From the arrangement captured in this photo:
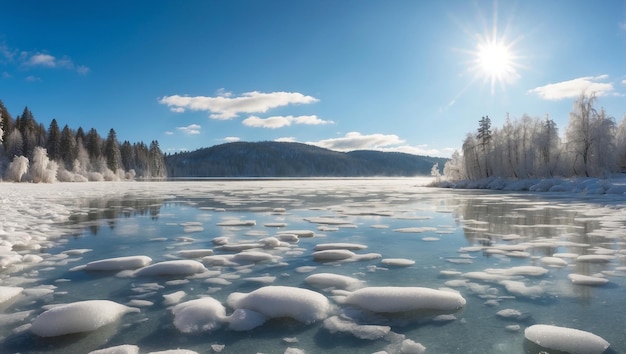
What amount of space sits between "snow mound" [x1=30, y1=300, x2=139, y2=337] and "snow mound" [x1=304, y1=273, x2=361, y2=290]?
2.24m

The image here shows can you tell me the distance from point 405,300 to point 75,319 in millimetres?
3238

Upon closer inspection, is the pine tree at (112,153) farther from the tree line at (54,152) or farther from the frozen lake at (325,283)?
the frozen lake at (325,283)

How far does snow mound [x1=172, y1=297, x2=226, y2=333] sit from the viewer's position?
128 inches

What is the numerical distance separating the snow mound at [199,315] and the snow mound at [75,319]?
24.3 inches

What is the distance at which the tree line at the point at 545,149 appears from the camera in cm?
3584

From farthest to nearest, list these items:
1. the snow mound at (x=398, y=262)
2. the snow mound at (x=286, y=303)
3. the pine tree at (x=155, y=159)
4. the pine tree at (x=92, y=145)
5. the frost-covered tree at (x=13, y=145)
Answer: the pine tree at (x=155, y=159), the pine tree at (x=92, y=145), the frost-covered tree at (x=13, y=145), the snow mound at (x=398, y=262), the snow mound at (x=286, y=303)

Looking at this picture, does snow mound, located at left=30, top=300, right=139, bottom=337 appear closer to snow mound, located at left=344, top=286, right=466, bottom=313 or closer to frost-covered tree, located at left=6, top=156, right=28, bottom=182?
snow mound, located at left=344, top=286, right=466, bottom=313

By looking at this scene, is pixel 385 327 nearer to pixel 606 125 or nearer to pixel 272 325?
pixel 272 325

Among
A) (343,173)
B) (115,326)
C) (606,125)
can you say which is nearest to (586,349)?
(115,326)

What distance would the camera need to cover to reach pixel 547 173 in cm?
3997

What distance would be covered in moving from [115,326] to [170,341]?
0.71m

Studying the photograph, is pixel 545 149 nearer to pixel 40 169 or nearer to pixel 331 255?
pixel 331 255

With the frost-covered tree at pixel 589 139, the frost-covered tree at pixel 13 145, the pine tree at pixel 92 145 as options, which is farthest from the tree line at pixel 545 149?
the frost-covered tree at pixel 13 145

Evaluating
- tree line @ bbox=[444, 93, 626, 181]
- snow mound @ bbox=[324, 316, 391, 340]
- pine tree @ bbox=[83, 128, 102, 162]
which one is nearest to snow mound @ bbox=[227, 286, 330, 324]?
snow mound @ bbox=[324, 316, 391, 340]
